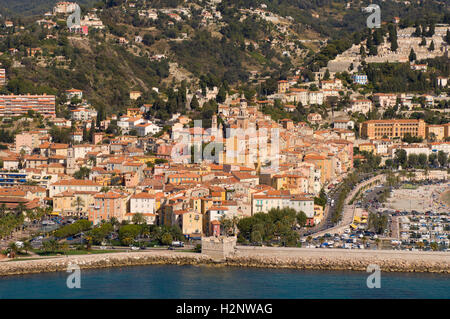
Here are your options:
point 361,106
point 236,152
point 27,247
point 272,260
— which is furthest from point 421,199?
point 27,247

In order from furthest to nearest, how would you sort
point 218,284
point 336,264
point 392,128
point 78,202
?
1. point 392,128
2. point 78,202
3. point 336,264
4. point 218,284

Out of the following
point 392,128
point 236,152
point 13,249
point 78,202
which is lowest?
point 13,249

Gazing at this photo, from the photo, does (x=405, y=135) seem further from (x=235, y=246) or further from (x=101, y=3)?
(x=101, y=3)

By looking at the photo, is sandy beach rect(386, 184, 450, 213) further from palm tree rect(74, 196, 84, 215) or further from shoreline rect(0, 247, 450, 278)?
palm tree rect(74, 196, 84, 215)

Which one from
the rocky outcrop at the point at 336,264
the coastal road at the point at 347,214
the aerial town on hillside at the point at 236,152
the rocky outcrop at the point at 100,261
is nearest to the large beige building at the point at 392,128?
the aerial town on hillside at the point at 236,152

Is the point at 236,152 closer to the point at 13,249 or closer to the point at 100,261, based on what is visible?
the point at 100,261

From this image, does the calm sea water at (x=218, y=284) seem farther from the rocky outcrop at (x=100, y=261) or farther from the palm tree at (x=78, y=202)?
the palm tree at (x=78, y=202)
